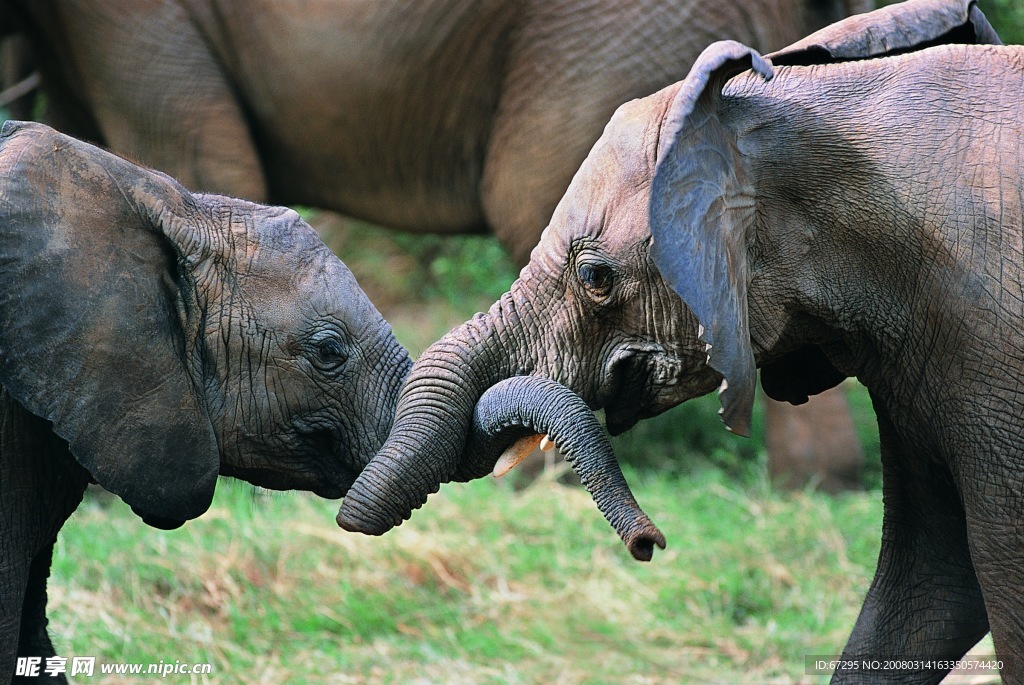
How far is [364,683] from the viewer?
4.26m

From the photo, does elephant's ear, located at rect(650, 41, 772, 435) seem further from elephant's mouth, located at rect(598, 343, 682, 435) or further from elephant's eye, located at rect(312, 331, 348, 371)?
elephant's eye, located at rect(312, 331, 348, 371)

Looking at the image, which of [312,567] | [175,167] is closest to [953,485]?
[312,567]

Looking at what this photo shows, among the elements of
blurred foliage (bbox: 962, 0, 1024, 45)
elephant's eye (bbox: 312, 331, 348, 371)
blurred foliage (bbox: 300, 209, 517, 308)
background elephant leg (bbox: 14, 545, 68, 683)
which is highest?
blurred foliage (bbox: 962, 0, 1024, 45)

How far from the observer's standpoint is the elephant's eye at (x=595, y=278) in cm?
301

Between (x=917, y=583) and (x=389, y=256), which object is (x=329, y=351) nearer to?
(x=917, y=583)

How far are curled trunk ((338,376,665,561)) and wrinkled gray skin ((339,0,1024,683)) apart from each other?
0.01 metres

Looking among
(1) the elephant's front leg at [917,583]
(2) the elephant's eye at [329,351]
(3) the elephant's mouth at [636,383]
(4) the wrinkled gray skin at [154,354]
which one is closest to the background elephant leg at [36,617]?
(4) the wrinkled gray skin at [154,354]

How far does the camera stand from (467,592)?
5.01 meters

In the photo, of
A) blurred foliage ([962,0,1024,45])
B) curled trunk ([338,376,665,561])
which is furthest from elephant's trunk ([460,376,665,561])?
blurred foliage ([962,0,1024,45])

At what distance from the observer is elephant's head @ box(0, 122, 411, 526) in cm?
293

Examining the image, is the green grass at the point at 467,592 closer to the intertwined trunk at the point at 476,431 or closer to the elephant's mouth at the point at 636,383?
the intertwined trunk at the point at 476,431

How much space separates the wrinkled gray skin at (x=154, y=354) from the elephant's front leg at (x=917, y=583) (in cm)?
121

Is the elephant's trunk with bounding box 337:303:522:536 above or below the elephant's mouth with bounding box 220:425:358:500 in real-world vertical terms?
above

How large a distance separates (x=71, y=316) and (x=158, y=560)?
7.07 feet
